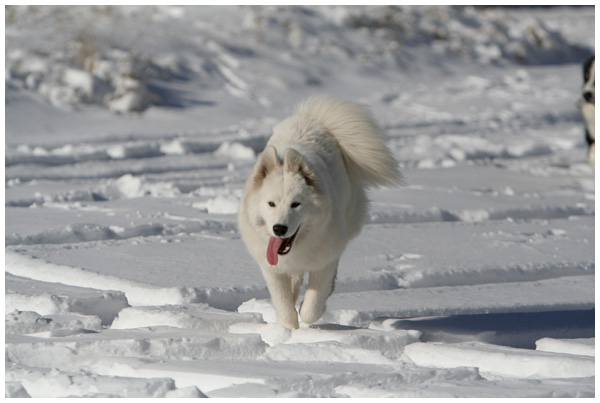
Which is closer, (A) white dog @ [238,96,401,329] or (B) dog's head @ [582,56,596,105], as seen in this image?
(A) white dog @ [238,96,401,329]

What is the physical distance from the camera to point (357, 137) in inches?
164

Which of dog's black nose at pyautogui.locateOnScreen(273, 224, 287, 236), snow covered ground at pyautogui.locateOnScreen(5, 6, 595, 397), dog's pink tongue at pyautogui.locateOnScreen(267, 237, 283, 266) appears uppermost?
dog's black nose at pyautogui.locateOnScreen(273, 224, 287, 236)

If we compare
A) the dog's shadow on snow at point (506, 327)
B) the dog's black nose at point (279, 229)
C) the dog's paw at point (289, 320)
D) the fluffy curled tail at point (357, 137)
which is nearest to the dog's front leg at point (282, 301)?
the dog's paw at point (289, 320)

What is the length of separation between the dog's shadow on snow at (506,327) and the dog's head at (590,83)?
4089 millimetres

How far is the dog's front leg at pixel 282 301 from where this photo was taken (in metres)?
3.62

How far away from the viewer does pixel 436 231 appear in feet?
18.2

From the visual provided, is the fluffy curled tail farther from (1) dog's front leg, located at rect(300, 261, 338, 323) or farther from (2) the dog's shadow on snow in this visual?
(2) the dog's shadow on snow

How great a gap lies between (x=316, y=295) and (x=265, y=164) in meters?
0.68

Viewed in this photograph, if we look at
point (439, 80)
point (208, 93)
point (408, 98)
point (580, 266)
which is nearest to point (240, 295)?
point (580, 266)

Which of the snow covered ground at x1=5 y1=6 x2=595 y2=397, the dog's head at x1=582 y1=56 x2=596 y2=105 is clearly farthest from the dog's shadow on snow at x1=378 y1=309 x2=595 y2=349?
the dog's head at x1=582 y1=56 x2=596 y2=105

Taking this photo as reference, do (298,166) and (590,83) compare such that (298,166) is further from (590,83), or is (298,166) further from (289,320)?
(590,83)

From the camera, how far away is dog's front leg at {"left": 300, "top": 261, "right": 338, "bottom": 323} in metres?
3.65

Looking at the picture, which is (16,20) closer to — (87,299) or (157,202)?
(157,202)
